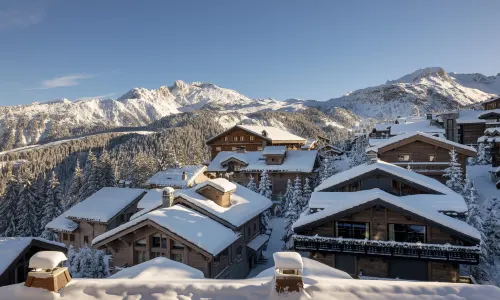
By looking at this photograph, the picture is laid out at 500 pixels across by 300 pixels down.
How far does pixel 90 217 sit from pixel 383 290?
3546 centimetres

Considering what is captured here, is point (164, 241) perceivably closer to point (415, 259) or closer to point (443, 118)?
point (415, 259)

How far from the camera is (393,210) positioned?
1909cm

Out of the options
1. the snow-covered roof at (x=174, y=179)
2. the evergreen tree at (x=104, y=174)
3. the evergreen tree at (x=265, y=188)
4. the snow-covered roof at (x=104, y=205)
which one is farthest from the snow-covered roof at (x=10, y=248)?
the evergreen tree at (x=104, y=174)

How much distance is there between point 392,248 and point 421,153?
60.0 ft

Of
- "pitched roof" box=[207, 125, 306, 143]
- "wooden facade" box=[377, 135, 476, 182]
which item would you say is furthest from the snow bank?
"pitched roof" box=[207, 125, 306, 143]

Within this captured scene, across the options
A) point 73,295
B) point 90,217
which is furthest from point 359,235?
point 90,217

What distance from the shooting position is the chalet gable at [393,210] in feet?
58.1

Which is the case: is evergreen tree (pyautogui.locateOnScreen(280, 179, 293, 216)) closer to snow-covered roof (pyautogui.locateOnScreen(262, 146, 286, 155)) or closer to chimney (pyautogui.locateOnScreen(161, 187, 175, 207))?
snow-covered roof (pyautogui.locateOnScreen(262, 146, 286, 155))

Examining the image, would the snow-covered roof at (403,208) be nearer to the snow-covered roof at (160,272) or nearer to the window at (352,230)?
the window at (352,230)

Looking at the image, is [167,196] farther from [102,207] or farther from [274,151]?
[274,151]

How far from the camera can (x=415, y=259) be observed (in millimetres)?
18891

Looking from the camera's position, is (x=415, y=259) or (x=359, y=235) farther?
(x=359, y=235)

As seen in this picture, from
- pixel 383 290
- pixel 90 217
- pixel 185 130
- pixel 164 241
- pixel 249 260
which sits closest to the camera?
pixel 383 290

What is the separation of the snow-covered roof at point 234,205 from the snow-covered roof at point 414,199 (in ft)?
24.2
